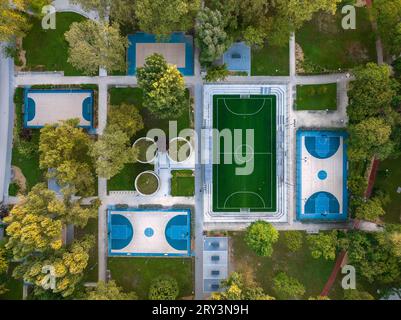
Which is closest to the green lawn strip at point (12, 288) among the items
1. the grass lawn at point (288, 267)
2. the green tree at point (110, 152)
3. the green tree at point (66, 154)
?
the green tree at point (66, 154)

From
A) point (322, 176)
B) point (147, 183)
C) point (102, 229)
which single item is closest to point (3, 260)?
point (102, 229)

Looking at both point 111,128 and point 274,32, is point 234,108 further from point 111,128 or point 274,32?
point 111,128

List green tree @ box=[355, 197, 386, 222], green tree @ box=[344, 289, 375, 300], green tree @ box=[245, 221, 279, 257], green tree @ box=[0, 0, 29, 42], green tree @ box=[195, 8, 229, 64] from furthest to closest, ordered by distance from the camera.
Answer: green tree @ box=[355, 197, 386, 222] < green tree @ box=[344, 289, 375, 300] < green tree @ box=[245, 221, 279, 257] < green tree @ box=[0, 0, 29, 42] < green tree @ box=[195, 8, 229, 64]

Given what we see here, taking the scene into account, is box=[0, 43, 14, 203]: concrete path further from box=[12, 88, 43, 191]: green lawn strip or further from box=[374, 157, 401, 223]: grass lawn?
box=[374, 157, 401, 223]: grass lawn

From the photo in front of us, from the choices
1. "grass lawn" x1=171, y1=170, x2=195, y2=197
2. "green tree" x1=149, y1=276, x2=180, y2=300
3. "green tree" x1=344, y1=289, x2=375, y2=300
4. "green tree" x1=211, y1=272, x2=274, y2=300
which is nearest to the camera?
"green tree" x1=211, y1=272, x2=274, y2=300

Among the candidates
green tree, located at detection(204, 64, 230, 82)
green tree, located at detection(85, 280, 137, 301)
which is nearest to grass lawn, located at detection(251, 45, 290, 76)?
green tree, located at detection(204, 64, 230, 82)
